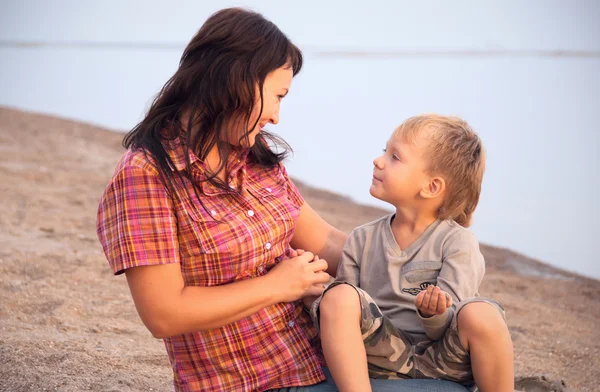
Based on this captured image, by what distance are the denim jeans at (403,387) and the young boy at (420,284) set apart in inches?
1.0

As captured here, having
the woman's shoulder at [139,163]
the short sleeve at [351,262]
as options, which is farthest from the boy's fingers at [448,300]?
the woman's shoulder at [139,163]

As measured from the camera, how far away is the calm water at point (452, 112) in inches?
250

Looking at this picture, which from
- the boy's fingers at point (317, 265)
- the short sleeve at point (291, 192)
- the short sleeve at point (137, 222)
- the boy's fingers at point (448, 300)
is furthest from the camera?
the short sleeve at point (291, 192)

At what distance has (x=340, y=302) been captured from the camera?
1712 millimetres

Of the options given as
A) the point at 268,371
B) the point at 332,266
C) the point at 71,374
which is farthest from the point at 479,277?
the point at 71,374

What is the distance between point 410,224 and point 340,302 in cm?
47

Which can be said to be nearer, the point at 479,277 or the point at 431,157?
the point at 479,277

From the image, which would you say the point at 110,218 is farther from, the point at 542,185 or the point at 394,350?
the point at 542,185

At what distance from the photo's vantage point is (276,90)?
1.80m

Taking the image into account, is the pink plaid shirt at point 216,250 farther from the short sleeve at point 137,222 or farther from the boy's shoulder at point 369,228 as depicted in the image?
the boy's shoulder at point 369,228

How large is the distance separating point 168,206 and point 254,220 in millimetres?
225

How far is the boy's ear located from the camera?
2.07m

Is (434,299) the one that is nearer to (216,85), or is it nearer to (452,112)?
(216,85)

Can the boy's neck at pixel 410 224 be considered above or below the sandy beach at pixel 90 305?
above
